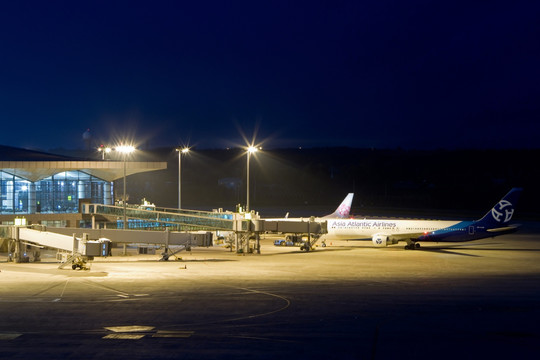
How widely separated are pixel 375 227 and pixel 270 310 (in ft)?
128

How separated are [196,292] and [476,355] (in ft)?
55.5

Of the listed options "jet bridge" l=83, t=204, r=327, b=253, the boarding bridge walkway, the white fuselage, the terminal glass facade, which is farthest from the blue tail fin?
the terminal glass facade

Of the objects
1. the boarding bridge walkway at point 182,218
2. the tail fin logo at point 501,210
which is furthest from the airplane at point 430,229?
the boarding bridge walkway at point 182,218

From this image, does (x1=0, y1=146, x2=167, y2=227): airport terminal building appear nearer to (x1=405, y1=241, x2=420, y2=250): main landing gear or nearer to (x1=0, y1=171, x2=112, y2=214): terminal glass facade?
(x1=0, y1=171, x2=112, y2=214): terminal glass facade

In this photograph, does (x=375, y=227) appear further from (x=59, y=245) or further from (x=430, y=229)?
(x=59, y=245)

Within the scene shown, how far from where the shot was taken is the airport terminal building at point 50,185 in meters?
69.2

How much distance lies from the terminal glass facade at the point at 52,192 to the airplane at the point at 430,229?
27.3 m

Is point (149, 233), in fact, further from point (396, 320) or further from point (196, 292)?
point (396, 320)

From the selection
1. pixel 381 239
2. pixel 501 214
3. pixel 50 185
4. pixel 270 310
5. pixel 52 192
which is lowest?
pixel 270 310

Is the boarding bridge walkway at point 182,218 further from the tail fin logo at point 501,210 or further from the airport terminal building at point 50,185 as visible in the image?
the tail fin logo at point 501,210

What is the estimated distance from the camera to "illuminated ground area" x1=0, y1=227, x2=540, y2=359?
23109mm

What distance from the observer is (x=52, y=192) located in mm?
73312

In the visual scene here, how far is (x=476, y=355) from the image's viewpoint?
2234cm

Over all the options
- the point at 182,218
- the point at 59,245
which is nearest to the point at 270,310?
the point at 59,245
